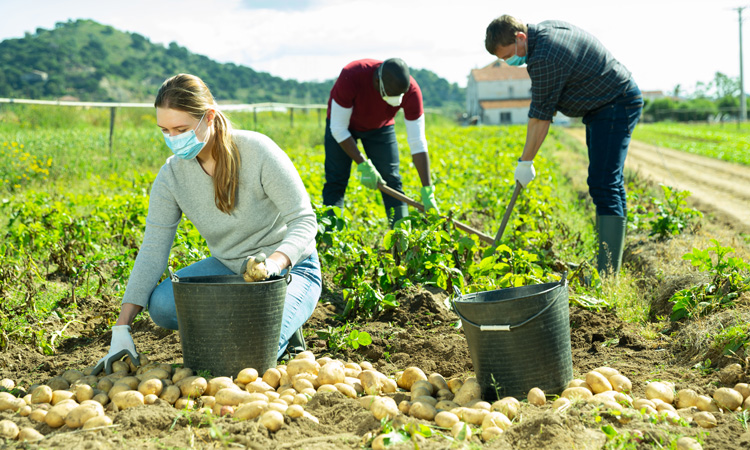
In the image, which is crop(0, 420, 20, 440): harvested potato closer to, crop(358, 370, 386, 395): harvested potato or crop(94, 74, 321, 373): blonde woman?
crop(94, 74, 321, 373): blonde woman

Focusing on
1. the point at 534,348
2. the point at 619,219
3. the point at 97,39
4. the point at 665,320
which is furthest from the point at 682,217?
the point at 97,39

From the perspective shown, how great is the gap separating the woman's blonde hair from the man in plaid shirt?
1.75 m

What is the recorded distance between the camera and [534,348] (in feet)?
6.97

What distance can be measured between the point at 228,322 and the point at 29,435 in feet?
2.26

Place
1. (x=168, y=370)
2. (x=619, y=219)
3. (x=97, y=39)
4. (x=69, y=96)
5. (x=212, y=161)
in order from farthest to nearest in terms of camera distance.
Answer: (x=97, y=39)
(x=69, y=96)
(x=619, y=219)
(x=212, y=161)
(x=168, y=370)

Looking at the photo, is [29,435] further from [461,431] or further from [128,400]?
[461,431]

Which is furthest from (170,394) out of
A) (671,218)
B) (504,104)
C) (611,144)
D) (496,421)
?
(504,104)

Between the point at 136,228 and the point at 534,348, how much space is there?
3.09 meters

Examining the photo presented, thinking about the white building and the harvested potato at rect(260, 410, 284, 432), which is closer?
the harvested potato at rect(260, 410, 284, 432)

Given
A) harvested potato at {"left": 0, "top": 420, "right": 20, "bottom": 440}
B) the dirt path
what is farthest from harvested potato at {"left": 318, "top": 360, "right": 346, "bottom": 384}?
the dirt path

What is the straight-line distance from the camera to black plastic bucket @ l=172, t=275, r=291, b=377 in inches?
88.7

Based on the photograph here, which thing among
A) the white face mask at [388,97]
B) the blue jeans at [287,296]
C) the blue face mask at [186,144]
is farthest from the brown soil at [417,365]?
the white face mask at [388,97]

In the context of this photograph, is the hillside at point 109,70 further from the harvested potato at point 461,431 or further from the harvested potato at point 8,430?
the harvested potato at point 461,431

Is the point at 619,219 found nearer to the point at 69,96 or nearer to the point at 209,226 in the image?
the point at 209,226
